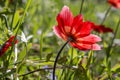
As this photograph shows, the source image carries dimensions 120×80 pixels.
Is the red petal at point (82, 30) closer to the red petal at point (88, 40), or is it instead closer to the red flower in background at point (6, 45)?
the red petal at point (88, 40)

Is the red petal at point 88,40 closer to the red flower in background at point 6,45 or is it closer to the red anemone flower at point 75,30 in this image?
the red anemone flower at point 75,30

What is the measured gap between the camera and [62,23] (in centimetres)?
106

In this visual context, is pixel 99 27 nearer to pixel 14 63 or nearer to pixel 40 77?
pixel 40 77

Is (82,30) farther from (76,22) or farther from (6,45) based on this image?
(6,45)

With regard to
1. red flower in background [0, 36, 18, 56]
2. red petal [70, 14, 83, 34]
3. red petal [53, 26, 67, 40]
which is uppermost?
red petal [70, 14, 83, 34]

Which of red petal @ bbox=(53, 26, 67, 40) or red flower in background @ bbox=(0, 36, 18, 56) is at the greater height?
red petal @ bbox=(53, 26, 67, 40)

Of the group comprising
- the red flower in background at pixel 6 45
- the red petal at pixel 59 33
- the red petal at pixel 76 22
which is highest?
the red petal at pixel 76 22

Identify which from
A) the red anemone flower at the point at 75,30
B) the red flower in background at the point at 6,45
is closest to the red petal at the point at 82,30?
the red anemone flower at the point at 75,30

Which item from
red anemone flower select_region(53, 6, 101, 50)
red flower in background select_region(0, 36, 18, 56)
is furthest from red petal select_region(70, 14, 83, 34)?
→ red flower in background select_region(0, 36, 18, 56)

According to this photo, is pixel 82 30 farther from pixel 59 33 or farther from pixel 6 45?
pixel 6 45

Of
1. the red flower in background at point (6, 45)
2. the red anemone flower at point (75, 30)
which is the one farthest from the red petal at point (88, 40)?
the red flower in background at point (6, 45)

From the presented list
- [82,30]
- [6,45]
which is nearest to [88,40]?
[82,30]

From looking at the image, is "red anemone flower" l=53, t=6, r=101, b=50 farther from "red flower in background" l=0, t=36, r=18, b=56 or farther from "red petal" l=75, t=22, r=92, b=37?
"red flower in background" l=0, t=36, r=18, b=56

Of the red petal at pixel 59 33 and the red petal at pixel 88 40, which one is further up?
the red petal at pixel 59 33
